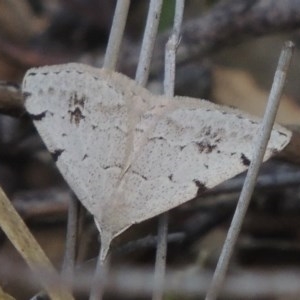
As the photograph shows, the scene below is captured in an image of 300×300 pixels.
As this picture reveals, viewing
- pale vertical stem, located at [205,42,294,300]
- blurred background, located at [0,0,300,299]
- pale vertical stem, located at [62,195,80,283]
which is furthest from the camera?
blurred background, located at [0,0,300,299]

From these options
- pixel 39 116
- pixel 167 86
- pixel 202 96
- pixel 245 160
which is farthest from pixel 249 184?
pixel 202 96

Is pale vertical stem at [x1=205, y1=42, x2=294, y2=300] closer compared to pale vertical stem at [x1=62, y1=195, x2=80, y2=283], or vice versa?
pale vertical stem at [x1=205, y1=42, x2=294, y2=300]

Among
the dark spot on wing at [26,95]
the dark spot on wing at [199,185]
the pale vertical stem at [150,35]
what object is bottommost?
the dark spot on wing at [199,185]

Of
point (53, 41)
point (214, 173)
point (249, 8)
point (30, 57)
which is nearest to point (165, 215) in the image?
point (214, 173)

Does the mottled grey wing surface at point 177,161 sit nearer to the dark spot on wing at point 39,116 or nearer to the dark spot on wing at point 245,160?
the dark spot on wing at point 245,160

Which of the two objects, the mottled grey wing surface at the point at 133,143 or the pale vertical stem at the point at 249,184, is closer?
the pale vertical stem at the point at 249,184

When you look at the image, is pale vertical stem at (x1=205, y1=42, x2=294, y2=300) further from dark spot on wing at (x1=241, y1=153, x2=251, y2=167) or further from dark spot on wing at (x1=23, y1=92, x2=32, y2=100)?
dark spot on wing at (x1=23, y1=92, x2=32, y2=100)

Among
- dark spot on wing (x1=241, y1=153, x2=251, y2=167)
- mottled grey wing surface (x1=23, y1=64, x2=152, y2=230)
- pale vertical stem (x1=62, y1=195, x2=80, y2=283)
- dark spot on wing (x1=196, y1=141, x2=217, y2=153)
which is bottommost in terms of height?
pale vertical stem (x1=62, y1=195, x2=80, y2=283)

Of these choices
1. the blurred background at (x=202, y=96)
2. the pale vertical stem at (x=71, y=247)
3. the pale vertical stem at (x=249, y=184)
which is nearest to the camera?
the pale vertical stem at (x=249, y=184)

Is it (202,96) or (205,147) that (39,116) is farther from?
(202,96)

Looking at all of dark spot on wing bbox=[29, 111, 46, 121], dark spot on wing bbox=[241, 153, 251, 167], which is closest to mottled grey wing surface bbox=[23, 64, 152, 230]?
dark spot on wing bbox=[29, 111, 46, 121]

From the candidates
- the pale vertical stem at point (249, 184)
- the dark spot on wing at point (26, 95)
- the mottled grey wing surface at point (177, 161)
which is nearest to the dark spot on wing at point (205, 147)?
the mottled grey wing surface at point (177, 161)
